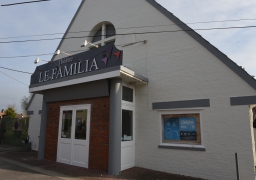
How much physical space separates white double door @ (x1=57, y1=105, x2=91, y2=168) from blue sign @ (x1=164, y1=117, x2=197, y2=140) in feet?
10.1

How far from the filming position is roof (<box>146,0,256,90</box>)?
239 inches

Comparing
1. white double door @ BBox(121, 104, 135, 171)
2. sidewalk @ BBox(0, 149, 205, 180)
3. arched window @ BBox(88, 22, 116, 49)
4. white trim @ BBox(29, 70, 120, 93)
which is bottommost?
sidewalk @ BBox(0, 149, 205, 180)

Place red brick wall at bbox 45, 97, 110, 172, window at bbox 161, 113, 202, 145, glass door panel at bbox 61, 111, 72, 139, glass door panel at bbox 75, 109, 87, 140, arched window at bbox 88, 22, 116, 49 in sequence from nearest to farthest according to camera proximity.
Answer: window at bbox 161, 113, 202, 145
red brick wall at bbox 45, 97, 110, 172
glass door panel at bbox 75, 109, 87, 140
glass door panel at bbox 61, 111, 72, 139
arched window at bbox 88, 22, 116, 49

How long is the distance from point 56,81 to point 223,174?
721 cm

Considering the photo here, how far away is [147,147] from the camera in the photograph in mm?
7652

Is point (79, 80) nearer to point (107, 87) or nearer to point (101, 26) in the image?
point (107, 87)

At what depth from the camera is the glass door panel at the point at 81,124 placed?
7.95 metres

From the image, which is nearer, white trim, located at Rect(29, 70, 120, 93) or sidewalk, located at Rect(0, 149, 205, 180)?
sidewalk, located at Rect(0, 149, 205, 180)

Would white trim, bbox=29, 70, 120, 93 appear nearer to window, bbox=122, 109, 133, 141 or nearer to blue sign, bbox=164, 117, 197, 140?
window, bbox=122, 109, 133, 141

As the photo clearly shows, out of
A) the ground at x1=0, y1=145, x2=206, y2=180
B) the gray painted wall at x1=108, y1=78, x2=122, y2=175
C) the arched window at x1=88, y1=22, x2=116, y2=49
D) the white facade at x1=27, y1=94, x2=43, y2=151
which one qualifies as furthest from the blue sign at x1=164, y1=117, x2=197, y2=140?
the white facade at x1=27, y1=94, x2=43, y2=151

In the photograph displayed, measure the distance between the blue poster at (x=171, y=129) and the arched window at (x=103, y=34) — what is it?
515 centimetres

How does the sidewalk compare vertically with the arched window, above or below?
below

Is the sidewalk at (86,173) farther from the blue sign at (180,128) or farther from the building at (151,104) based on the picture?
the blue sign at (180,128)

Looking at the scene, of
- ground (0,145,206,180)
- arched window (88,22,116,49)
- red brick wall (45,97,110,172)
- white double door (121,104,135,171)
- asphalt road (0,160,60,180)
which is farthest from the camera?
arched window (88,22,116,49)
